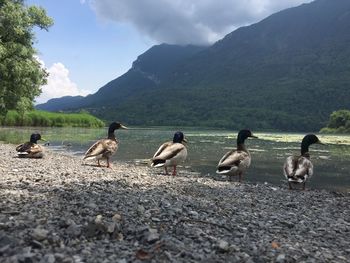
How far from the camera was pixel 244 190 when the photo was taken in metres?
16.6

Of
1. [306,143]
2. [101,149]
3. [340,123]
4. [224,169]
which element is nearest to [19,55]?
[101,149]

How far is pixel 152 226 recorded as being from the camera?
830 cm

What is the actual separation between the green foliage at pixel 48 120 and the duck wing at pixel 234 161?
257 feet

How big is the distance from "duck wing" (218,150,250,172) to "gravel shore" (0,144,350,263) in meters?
5.93

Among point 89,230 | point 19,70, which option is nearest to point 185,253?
point 89,230

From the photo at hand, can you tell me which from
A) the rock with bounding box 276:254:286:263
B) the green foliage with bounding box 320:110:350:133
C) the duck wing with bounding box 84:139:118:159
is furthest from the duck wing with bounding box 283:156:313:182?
the green foliage with bounding box 320:110:350:133

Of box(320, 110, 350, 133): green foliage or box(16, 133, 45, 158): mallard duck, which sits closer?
box(16, 133, 45, 158): mallard duck

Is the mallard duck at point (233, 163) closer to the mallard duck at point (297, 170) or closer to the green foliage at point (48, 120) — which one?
the mallard duck at point (297, 170)

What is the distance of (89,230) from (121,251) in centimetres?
97

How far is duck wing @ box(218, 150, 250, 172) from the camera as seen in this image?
19.5 meters

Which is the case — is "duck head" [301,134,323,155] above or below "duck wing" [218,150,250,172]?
above

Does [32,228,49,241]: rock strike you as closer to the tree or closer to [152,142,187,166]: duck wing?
[152,142,187,166]: duck wing

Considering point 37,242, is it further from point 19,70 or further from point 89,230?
point 19,70

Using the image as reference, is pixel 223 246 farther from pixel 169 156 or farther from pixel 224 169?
pixel 224 169
